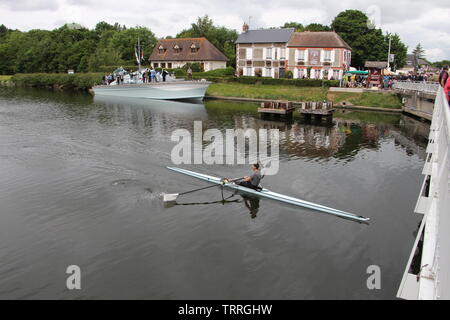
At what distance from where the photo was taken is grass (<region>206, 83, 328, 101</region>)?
53156 mm

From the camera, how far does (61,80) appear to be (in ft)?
261

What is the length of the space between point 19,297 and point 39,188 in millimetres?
8494

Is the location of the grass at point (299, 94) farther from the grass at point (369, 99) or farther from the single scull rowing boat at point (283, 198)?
the single scull rowing boat at point (283, 198)

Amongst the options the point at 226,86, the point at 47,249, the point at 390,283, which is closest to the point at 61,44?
the point at 226,86

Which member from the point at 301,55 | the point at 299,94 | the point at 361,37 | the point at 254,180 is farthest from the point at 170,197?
the point at 361,37

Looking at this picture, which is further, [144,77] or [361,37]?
[361,37]

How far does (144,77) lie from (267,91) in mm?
18348

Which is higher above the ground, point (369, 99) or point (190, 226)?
point (369, 99)

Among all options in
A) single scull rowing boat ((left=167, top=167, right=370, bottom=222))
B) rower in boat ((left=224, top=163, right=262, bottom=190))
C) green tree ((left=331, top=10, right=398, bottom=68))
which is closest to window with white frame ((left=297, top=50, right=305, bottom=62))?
green tree ((left=331, top=10, right=398, bottom=68))

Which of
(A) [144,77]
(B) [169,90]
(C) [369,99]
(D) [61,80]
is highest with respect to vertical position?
(D) [61,80]

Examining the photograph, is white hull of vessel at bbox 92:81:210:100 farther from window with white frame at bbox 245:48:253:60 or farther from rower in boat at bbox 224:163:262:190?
rower in boat at bbox 224:163:262:190

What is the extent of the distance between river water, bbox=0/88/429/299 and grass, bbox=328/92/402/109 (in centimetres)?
2139

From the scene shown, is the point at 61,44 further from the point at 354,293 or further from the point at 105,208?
the point at 354,293

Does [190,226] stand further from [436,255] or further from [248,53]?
[248,53]
